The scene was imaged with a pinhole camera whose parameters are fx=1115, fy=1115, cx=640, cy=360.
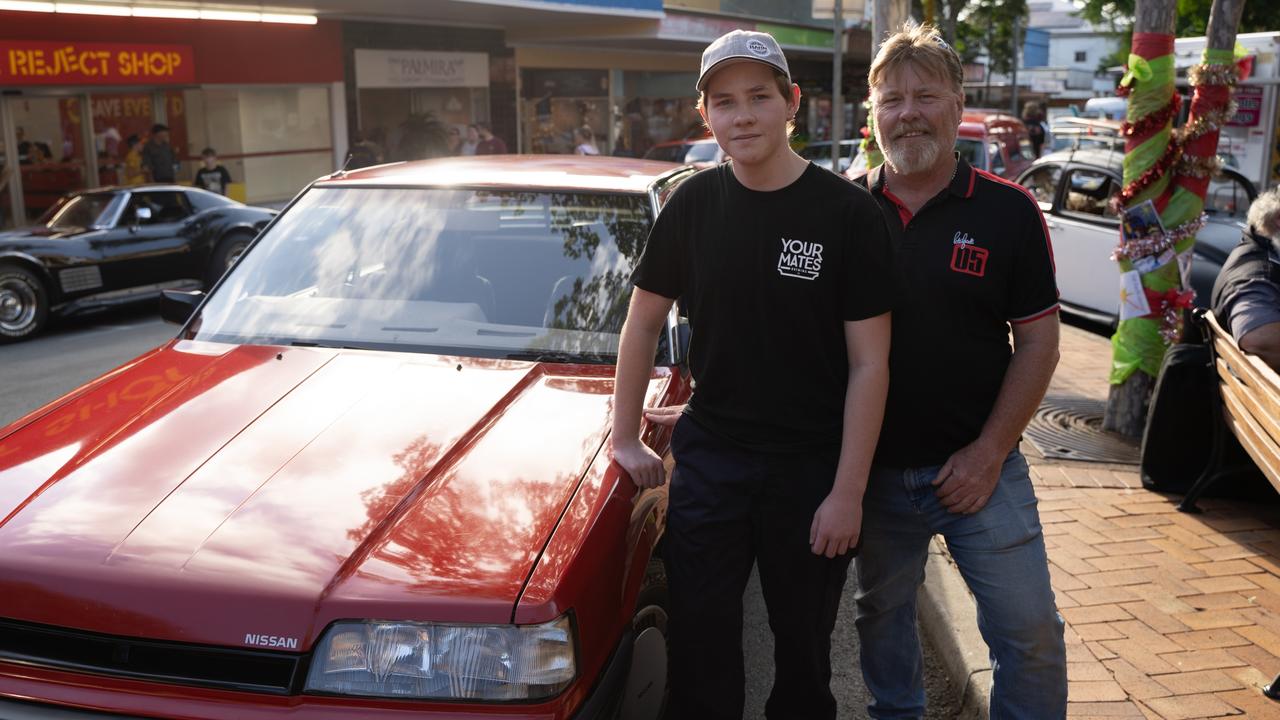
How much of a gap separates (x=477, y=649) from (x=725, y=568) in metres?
0.68

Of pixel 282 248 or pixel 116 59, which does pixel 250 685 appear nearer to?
pixel 282 248

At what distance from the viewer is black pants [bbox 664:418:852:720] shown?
260 cm

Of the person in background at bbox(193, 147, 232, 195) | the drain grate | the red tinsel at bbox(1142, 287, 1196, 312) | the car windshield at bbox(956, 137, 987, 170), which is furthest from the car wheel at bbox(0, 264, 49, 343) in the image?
the car windshield at bbox(956, 137, 987, 170)

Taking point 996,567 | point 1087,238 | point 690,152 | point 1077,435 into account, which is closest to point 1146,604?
point 996,567

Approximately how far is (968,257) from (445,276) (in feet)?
5.81

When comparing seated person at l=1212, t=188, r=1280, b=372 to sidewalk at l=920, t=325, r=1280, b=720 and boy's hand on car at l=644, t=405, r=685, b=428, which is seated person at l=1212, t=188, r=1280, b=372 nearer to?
sidewalk at l=920, t=325, r=1280, b=720

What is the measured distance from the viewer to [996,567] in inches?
107

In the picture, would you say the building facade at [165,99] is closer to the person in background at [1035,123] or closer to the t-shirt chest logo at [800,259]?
the person in background at [1035,123]

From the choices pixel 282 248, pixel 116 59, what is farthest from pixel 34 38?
pixel 282 248

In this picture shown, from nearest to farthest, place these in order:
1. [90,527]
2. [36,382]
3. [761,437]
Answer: [90,527], [761,437], [36,382]

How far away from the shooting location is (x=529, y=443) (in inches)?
113

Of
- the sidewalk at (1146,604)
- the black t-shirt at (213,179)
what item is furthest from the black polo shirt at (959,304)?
the black t-shirt at (213,179)

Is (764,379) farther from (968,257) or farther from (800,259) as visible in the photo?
(968,257)

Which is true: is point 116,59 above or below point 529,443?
above
